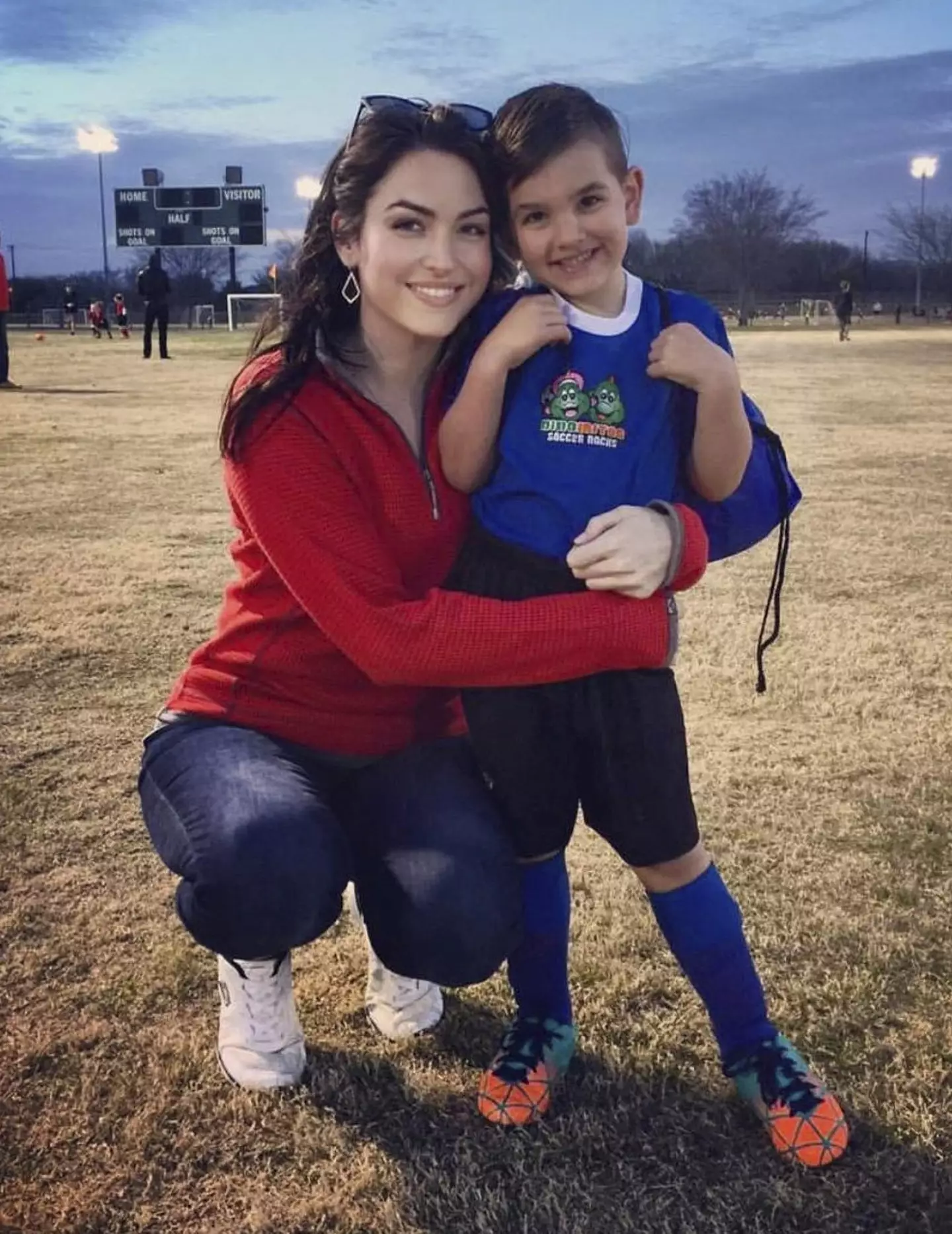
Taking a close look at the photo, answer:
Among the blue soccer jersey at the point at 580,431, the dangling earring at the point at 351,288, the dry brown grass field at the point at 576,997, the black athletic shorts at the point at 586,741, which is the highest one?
the dangling earring at the point at 351,288

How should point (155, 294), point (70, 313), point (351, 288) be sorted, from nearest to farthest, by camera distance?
point (351, 288) → point (155, 294) → point (70, 313)

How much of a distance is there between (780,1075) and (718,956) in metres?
0.20

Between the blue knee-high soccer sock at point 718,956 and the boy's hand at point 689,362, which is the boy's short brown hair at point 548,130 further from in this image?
the blue knee-high soccer sock at point 718,956

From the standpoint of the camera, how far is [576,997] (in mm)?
2436

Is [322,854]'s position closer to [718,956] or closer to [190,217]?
[718,956]

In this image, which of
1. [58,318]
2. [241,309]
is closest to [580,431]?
[241,309]

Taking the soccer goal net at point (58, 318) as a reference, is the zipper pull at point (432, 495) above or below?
below

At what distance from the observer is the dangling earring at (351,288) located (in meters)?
2.25

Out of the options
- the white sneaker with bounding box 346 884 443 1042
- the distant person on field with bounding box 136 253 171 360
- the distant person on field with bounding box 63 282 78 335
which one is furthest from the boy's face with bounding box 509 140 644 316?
the distant person on field with bounding box 63 282 78 335

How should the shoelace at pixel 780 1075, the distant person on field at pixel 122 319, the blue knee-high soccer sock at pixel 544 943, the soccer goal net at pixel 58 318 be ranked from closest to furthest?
the shoelace at pixel 780 1075, the blue knee-high soccer sock at pixel 544 943, the distant person on field at pixel 122 319, the soccer goal net at pixel 58 318

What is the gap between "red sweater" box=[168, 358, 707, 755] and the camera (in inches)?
78.5

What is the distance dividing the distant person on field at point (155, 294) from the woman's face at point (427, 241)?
17716 millimetres

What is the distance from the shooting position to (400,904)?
209 centimetres

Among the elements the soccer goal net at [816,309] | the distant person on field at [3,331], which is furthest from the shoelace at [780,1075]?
the soccer goal net at [816,309]
